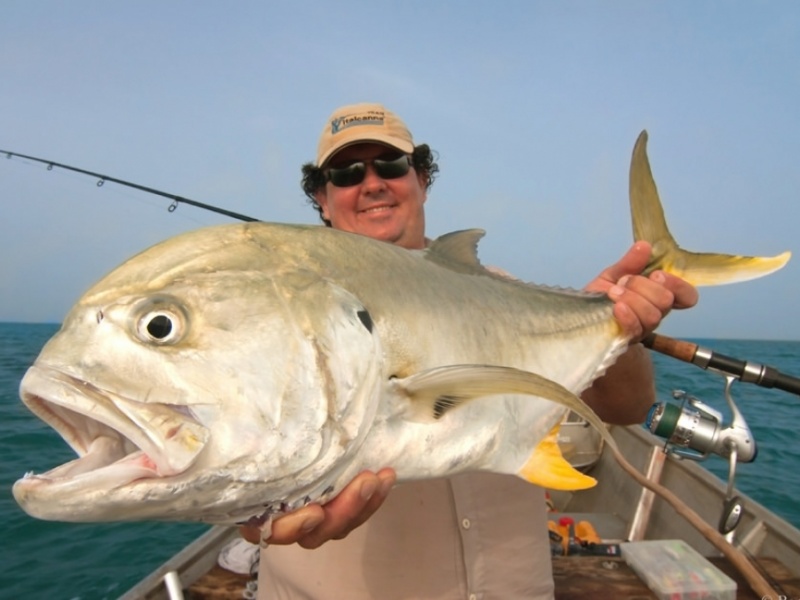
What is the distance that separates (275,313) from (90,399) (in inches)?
15.8

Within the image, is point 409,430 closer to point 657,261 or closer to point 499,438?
point 499,438

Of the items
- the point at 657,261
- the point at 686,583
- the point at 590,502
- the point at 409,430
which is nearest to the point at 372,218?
the point at 657,261

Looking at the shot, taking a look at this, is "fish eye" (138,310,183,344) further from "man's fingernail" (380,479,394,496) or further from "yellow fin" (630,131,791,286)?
"yellow fin" (630,131,791,286)

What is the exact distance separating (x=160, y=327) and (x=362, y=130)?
1860 millimetres

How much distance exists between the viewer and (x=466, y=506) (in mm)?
2037

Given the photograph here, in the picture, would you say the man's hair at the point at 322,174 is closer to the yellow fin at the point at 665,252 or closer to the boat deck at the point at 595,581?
the yellow fin at the point at 665,252

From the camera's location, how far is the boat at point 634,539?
3.30 m

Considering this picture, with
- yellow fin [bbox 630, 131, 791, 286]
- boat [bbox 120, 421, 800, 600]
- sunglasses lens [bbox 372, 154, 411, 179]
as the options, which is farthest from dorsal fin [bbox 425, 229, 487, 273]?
boat [bbox 120, 421, 800, 600]

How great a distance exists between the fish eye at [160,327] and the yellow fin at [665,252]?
1.86 metres

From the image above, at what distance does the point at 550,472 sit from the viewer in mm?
1790

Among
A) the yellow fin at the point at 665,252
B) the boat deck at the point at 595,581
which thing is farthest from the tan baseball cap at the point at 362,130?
the boat deck at the point at 595,581

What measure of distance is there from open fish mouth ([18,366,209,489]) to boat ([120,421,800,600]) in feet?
6.34

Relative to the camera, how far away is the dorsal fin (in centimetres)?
195

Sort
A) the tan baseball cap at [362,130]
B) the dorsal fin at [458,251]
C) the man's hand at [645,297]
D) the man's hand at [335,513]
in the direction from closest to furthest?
1. the man's hand at [335,513]
2. the dorsal fin at [458,251]
3. the man's hand at [645,297]
4. the tan baseball cap at [362,130]
